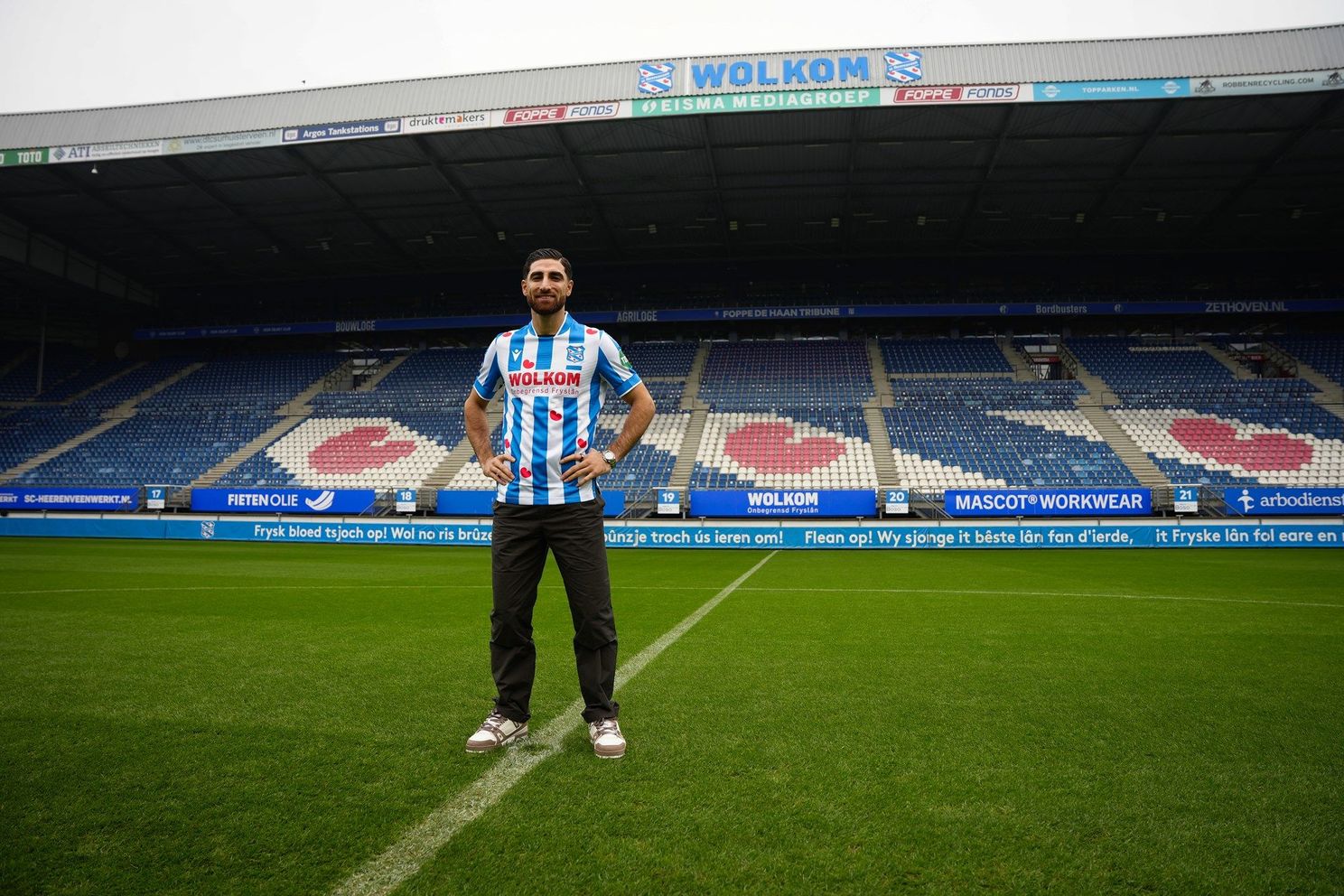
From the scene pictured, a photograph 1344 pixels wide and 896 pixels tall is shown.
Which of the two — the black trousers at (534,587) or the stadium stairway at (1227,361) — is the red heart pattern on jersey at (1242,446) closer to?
the stadium stairway at (1227,361)

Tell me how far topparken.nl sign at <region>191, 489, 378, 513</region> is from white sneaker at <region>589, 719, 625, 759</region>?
20568mm

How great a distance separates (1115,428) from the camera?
77.0 feet

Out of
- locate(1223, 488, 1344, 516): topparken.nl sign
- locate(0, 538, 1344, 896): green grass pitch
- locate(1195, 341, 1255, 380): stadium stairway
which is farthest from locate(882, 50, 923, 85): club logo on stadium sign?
locate(1195, 341, 1255, 380): stadium stairway

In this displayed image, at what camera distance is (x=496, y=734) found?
2.95m

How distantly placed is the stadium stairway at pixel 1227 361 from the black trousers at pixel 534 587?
3108 cm

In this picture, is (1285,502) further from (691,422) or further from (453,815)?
(453,815)

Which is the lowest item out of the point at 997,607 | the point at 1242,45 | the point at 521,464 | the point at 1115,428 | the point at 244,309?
the point at 997,607

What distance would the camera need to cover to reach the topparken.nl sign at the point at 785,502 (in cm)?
1941

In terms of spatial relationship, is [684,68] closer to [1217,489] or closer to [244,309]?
[1217,489]

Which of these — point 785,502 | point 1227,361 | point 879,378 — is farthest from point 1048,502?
point 1227,361

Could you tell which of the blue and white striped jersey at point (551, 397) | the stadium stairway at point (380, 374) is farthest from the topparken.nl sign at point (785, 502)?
the stadium stairway at point (380, 374)

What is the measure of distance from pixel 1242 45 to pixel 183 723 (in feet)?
79.0

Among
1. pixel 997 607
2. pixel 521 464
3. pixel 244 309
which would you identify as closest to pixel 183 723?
pixel 521 464

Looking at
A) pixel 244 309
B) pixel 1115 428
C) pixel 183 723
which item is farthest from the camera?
→ pixel 244 309
